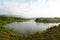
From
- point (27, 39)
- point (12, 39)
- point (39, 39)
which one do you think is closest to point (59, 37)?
point (39, 39)

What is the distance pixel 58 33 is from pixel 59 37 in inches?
86.5

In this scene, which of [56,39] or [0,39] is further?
[0,39]

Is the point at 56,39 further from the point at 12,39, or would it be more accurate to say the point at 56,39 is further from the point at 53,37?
the point at 12,39

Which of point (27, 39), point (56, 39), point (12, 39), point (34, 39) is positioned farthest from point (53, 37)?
point (12, 39)

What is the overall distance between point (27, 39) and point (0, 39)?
4689mm

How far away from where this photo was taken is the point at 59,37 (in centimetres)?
2848

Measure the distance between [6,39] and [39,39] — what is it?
658 centimetres

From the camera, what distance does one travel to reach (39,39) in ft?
97.0

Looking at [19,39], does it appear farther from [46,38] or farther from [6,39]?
[46,38]

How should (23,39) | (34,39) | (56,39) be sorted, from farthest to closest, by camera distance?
(23,39), (34,39), (56,39)

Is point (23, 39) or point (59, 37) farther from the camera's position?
point (23, 39)

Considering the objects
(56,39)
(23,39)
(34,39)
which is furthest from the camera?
(23,39)

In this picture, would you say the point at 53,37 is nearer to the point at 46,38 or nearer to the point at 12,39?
the point at 46,38

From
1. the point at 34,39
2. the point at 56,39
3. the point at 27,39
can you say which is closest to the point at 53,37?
the point at 56,39
